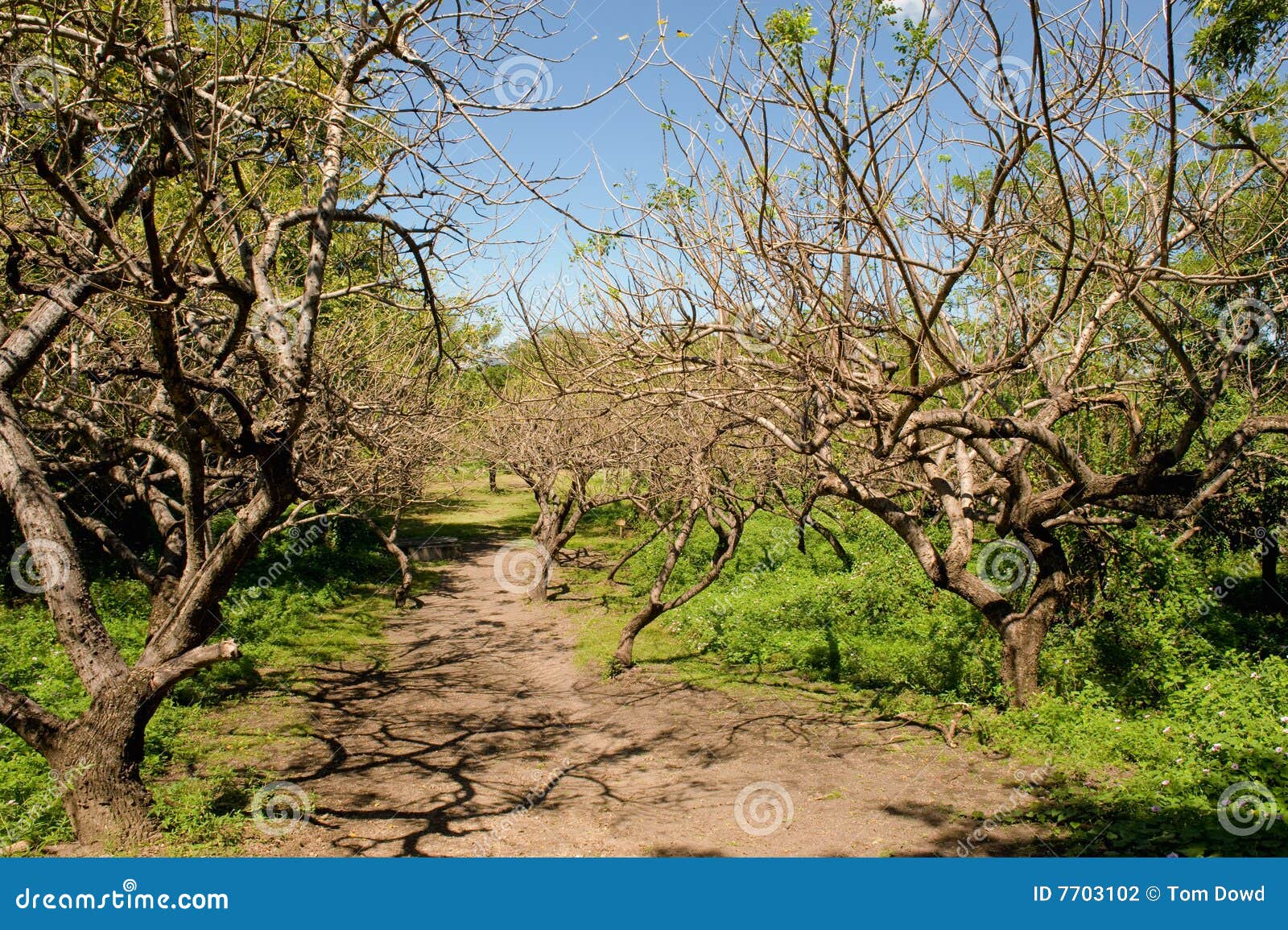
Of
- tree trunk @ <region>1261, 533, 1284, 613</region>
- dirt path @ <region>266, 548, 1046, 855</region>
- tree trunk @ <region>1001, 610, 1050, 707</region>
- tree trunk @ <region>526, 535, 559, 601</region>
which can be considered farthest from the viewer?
tree trunk @ <region>526, 535, 559, 601</region>

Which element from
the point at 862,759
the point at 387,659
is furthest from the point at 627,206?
the point at 387,659

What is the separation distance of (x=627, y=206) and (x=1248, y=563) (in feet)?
31.6

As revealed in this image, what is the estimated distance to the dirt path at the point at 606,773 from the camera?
602cm

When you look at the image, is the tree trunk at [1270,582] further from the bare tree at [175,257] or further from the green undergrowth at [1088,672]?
the bare tree at [175,257]

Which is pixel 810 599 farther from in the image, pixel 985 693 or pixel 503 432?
pixel 503 432

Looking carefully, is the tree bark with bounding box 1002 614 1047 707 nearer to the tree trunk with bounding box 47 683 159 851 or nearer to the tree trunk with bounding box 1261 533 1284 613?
the tree trunk with bounding box 1261 533 1284 613

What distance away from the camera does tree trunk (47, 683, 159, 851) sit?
5.09 m

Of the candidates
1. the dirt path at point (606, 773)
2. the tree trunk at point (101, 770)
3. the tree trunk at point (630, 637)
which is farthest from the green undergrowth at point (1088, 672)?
the tree trunk at point (101, 770)

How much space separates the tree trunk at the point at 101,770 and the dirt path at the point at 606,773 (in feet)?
3.63

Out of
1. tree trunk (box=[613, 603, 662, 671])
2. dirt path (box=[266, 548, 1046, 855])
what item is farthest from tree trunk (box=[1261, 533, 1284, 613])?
tree trunk (box=[613, 603, 662, 671])

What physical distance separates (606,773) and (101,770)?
4302mm

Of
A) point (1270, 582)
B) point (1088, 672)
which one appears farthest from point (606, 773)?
point (1270, 582)

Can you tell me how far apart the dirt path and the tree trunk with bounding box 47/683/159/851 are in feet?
3.63

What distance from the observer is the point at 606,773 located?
788 centimetres
